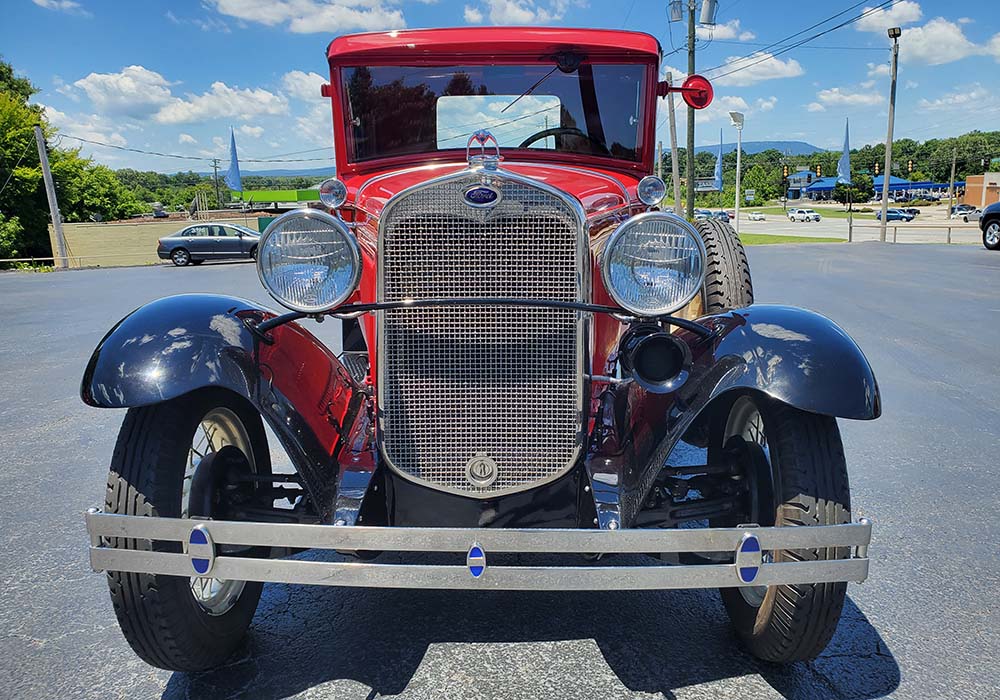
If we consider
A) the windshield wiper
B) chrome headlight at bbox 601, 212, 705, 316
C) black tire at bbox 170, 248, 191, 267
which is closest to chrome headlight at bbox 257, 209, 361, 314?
chrome headlight at bbox 601, 212, 705, 316

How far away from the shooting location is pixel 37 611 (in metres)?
2.66

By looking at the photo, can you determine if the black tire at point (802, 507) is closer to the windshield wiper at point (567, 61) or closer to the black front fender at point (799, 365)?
the black front fender at point (799, 365)

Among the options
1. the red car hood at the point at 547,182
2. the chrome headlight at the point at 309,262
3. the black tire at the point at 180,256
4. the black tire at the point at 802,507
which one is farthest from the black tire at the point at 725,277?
the black tire at the point at 180,256

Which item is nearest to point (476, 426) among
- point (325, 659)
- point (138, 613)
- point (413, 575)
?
point (413, 575)

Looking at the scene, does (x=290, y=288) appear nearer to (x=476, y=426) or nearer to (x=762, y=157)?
(x=476, y=426)

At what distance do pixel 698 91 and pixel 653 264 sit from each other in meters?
1.86

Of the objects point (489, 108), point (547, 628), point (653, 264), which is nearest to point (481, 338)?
point (653, 264)

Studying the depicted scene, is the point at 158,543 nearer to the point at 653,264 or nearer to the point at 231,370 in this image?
the point at 231,370

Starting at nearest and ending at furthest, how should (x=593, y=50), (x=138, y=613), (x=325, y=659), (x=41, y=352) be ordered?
(x=138, y=613) → (x=325, y=659) → (x=593, y=50) → (x=41, y=352)

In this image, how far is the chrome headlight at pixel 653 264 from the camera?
220 cm

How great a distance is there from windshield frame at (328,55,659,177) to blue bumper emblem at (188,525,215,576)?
2.04 metres

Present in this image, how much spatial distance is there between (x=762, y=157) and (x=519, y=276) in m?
123

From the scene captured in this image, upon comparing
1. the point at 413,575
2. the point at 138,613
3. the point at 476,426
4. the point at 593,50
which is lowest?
the point at 138,613

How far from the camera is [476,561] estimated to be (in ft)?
6.11
